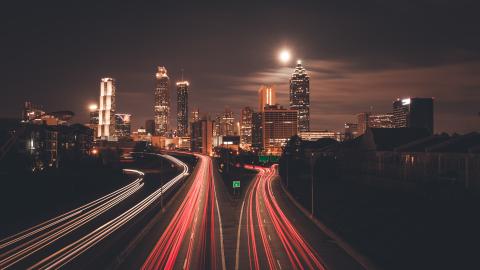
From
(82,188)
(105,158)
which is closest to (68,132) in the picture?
(105,158)

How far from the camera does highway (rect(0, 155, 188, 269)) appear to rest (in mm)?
31088

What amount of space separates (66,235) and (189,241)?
11704mm

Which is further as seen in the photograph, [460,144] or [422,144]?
[422,144]

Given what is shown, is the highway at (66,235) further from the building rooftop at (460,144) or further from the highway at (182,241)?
the building rooftop at (460,144)

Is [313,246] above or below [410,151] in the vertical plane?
below

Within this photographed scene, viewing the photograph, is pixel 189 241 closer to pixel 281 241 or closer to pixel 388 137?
pixel 281 241

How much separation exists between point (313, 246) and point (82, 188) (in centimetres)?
5100

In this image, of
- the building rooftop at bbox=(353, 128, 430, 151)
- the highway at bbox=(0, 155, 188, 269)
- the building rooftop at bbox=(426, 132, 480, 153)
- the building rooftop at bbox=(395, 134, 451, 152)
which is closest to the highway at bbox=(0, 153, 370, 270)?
the highway at bbox=(0, 155, 188, 269)

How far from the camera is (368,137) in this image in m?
80.9

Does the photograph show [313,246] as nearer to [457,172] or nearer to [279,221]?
→ [279,221]

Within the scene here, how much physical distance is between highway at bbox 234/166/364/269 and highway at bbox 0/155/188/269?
11950 millimetres

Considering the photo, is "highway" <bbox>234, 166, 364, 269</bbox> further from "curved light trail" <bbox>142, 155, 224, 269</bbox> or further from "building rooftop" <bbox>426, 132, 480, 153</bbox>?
"building rooftop" <bbox>426, 132, 480, 153</bbox>

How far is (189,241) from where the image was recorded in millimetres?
36500

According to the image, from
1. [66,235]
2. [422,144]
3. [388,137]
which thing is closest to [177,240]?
[66,235]
